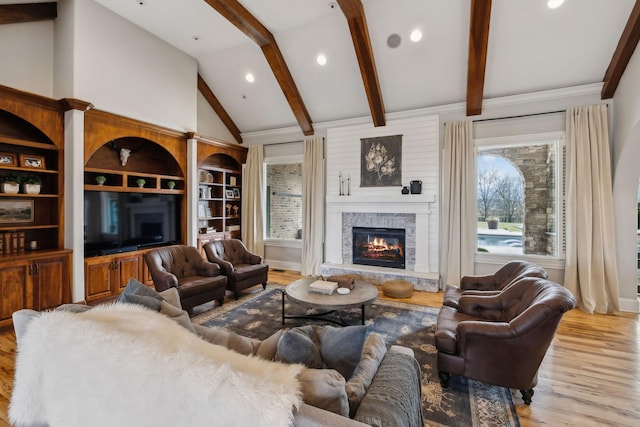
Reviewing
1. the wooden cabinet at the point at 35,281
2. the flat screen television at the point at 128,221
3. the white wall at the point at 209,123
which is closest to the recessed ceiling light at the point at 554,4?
the white wall at the point at 209,123

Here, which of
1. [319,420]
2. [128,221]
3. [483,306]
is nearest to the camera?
[319,420]

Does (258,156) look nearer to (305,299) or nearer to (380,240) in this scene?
(380,240)

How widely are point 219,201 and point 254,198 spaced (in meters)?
0.76

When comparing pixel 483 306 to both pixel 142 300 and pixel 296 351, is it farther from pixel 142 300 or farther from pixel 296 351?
pixel 142 300

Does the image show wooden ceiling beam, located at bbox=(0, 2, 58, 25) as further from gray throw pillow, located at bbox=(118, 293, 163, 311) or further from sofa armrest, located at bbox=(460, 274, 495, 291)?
sofa armrest, located at bbox=(460, 274, 495, 291)

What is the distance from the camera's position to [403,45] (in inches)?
172

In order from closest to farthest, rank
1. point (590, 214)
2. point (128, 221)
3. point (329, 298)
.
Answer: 1. point (329, 298)
2. point (590, 214)
3. point (128, 221)

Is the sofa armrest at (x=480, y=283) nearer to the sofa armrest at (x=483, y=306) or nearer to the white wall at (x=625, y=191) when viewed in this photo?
the sofa armrest at (x=483, y=306)

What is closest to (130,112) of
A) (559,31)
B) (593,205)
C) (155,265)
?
(155,265)

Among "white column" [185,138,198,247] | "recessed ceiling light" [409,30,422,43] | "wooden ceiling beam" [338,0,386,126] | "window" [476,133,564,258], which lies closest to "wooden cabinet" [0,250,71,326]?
"white column" [185,138,198,247]

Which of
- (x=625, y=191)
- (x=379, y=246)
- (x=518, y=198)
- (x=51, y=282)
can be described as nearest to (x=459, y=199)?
(x=518, y=198)

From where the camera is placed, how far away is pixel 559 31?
3764 mm

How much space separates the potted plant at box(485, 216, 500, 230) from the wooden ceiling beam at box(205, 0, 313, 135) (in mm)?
3710

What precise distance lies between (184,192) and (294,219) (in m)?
2.55
